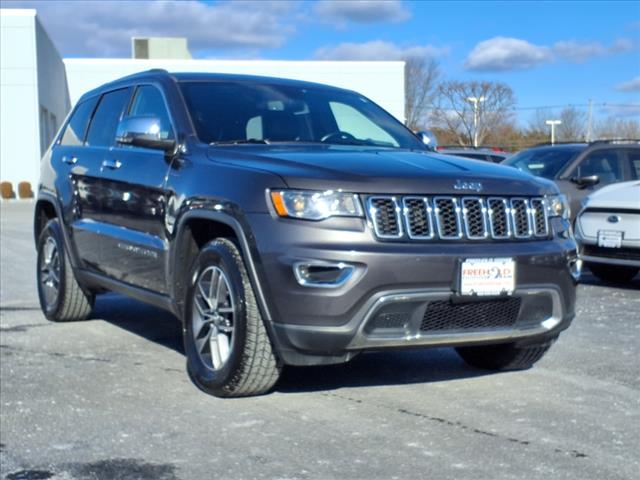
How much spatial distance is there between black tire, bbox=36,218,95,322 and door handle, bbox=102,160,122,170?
1.11 metres

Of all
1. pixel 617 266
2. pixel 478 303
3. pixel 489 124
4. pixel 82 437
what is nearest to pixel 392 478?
pixel 478 303

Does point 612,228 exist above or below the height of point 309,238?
below

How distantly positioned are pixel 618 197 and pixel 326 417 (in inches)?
224

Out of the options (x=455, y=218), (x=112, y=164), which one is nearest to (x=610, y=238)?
(x=455, y=218)

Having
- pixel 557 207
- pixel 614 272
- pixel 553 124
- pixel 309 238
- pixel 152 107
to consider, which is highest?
pixel 553 124

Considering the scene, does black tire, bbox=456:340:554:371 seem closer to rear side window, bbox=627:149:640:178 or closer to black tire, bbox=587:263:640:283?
black tire, bbox=587:263:640:283

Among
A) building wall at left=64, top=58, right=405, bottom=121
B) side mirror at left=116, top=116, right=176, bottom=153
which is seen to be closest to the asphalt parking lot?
side mirror at left=116, top=116, right=176, bottom=153

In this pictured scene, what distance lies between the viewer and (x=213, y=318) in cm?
520

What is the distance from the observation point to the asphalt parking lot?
4.08 metres

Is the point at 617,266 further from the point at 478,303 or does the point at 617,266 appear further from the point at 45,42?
the point at 45,42

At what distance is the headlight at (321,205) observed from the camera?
4.62 metres

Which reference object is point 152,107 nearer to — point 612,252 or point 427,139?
point 427,139

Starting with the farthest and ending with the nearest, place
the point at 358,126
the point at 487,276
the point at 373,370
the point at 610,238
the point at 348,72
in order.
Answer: the point at 348,72, the point at 610,238, the point at 358,126, the point at 373,370, the point at 487,276

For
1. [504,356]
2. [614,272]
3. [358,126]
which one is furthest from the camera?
[614,272]
